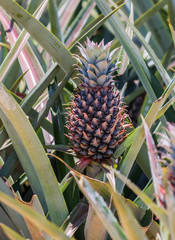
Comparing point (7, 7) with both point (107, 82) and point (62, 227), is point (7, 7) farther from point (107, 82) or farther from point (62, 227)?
point (62, 227)

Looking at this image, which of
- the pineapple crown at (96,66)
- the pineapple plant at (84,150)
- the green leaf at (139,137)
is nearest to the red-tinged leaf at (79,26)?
the pineapple plant at (84,150)

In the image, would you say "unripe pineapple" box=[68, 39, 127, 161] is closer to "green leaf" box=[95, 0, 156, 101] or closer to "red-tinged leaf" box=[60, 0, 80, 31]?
"green leaf" box=[95, 0, 156, 101]

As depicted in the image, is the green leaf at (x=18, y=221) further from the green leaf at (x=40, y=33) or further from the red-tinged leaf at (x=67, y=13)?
the red-tinged leaf at (x=67, y=13)

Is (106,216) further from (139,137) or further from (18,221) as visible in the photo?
(18,221)

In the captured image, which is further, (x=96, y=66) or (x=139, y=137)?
(x=96, y=66)

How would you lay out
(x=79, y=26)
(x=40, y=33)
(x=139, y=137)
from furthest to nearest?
(x=79, y=26), (x=40, y=33), (x=139, y=137)

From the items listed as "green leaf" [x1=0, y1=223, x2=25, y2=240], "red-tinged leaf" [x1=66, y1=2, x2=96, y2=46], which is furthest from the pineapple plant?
"red-tinged leaf" [x1=66, y1=2, x2=96, y2=46]

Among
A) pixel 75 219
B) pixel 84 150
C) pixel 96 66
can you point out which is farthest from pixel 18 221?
pixel 96 66

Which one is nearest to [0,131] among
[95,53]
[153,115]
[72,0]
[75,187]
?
[75,187]
